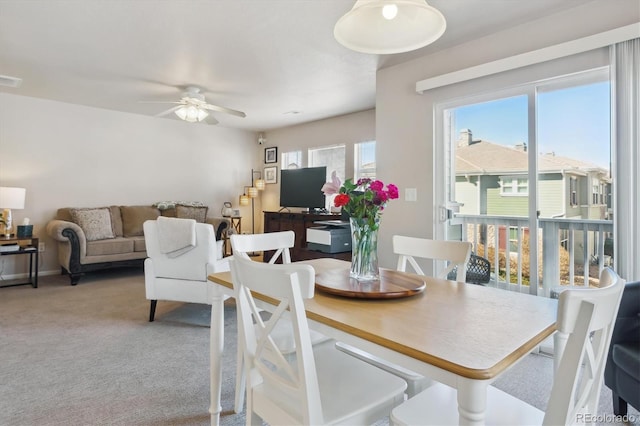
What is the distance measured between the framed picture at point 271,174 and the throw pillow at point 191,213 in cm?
154

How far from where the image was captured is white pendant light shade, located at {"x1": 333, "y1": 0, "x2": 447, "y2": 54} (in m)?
1.51

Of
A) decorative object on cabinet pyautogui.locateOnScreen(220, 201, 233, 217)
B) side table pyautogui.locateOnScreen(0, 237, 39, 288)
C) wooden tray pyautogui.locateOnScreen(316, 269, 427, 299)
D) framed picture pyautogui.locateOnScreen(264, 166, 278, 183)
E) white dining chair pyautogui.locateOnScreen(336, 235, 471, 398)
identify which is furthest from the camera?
framed picture pyautogui.locateOnScreen(264, 166, 278, 183)

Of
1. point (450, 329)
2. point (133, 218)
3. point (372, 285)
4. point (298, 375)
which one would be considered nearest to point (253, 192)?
point (133, 218)

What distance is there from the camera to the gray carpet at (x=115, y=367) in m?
1.78

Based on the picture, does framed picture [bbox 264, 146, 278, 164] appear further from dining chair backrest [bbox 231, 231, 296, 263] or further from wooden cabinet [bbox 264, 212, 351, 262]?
dining chair backrest [bbox 231, 231, 296, 263]

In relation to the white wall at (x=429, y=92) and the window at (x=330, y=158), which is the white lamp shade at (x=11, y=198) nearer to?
the window at (x=330, y=158)

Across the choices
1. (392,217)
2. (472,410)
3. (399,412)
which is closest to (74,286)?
(392,217)

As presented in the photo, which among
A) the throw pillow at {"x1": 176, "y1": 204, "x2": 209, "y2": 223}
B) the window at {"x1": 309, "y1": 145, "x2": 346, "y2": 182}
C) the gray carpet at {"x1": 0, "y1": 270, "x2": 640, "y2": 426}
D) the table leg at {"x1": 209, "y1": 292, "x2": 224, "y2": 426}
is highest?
the window at {"x1": 309, "y1": 145, "x2": 346, "y2": 182}

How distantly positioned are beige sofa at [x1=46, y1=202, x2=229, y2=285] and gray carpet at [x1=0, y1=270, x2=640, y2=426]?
0.87 metres

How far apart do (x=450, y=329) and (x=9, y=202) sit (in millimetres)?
5204

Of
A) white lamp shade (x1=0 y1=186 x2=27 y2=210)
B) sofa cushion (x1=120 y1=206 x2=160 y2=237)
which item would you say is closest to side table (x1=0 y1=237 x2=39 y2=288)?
white lamp shade (x1=0 y1=186 x2=27 y2=210)

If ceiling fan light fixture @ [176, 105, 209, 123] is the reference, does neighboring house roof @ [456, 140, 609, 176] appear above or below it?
below

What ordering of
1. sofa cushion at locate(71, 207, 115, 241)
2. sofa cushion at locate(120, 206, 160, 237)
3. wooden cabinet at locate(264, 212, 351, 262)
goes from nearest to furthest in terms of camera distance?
1. sofa cushion at locate(71, 207, 115, 241)
2. wooden cabinet at locate(264, 212, 351, 262)
3. sofa cushion at locate(120, 206, 160, 237)

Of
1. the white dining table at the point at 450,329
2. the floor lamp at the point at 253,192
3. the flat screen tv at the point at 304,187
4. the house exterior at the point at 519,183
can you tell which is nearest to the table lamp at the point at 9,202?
the floor lamp at the point at 253,192
